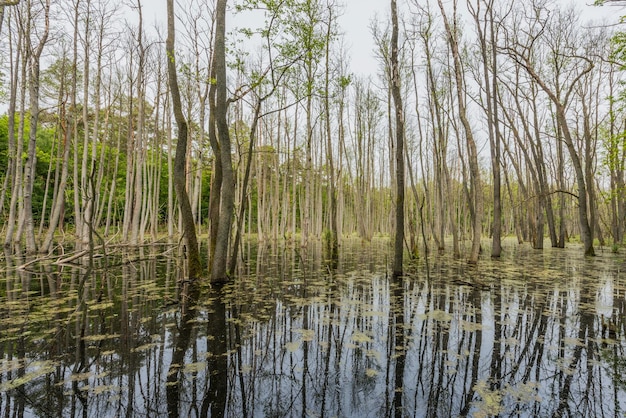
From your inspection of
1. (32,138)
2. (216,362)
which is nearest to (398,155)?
(216,362)

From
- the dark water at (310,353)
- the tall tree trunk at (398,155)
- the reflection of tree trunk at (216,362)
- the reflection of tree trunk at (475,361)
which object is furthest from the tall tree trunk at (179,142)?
the reflection of tree trunk at (475,361)

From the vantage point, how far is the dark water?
2.12 m

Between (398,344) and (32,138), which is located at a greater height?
(32,138)

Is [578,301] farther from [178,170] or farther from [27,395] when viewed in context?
[178,170]

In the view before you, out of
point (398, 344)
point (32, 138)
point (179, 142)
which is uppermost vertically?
point (32, 138)

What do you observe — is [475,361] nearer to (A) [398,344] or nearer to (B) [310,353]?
(A) [398,344]

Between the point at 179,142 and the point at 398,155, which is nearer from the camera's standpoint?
the point at 179,142

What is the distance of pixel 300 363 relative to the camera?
279 cm

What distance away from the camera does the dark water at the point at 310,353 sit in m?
2.12

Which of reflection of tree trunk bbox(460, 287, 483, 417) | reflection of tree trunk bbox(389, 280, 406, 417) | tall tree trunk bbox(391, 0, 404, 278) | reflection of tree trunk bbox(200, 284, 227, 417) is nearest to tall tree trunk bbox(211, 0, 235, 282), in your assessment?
reflection of tree trunk bbox(200, 284, 227, 417)

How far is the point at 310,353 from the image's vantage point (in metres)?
3.01

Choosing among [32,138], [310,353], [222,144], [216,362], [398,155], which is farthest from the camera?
[32,138]

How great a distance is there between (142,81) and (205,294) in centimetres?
1368

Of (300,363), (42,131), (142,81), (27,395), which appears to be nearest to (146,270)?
(27,395)
